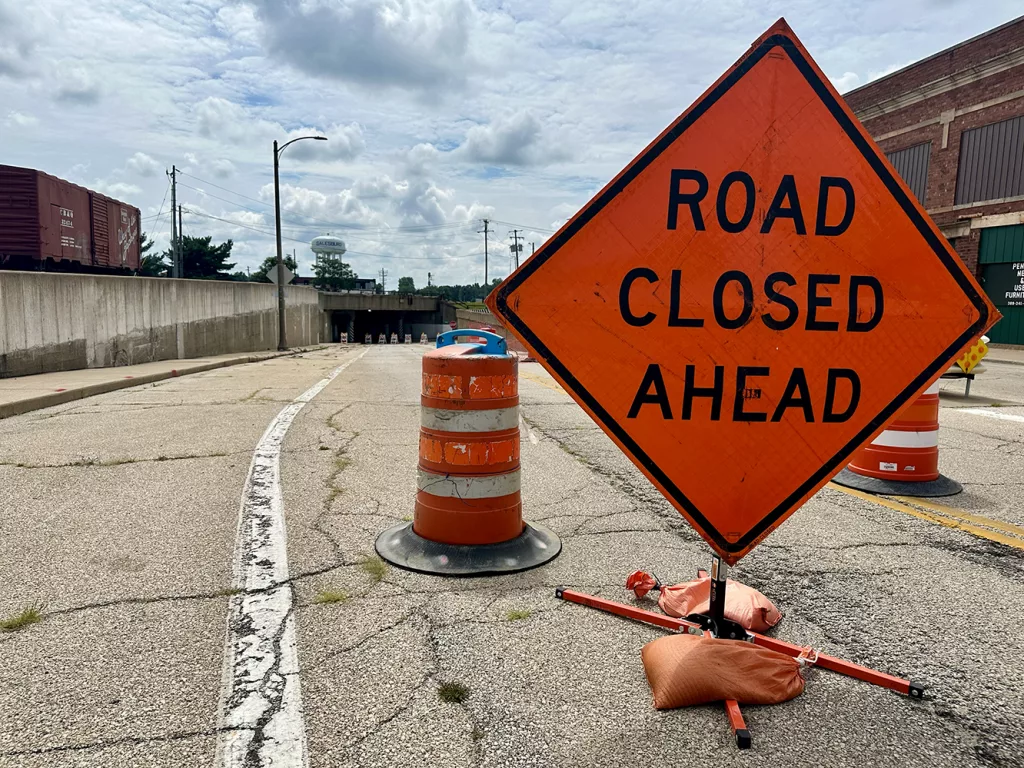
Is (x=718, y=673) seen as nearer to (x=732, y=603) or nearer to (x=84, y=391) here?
(x=732, y=603)

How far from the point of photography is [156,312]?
1756cm

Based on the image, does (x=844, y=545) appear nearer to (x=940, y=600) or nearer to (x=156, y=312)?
(x=940, y=600)

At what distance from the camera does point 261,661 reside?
281 centimetres

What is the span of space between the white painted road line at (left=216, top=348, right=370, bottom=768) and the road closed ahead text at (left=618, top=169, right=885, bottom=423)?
1.69 metres

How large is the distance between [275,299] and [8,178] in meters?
12.2

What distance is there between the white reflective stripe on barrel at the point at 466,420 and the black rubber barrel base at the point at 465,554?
67cm

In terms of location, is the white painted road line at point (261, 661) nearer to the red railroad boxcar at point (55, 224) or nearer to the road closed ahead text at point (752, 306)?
the road closed ahead text at point (752, 306)

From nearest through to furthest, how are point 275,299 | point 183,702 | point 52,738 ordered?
point 52,738 < point 183,702 < point 275,299

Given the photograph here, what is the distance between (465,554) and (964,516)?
367 cm

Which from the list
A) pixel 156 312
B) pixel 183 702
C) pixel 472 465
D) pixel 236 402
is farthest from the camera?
pixel 156 312

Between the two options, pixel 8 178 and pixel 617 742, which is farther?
pixel 8 178

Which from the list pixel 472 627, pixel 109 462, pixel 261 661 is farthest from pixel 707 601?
pixel 109 462

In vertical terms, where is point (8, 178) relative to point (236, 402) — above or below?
above

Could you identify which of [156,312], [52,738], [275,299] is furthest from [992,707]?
[275,299]
